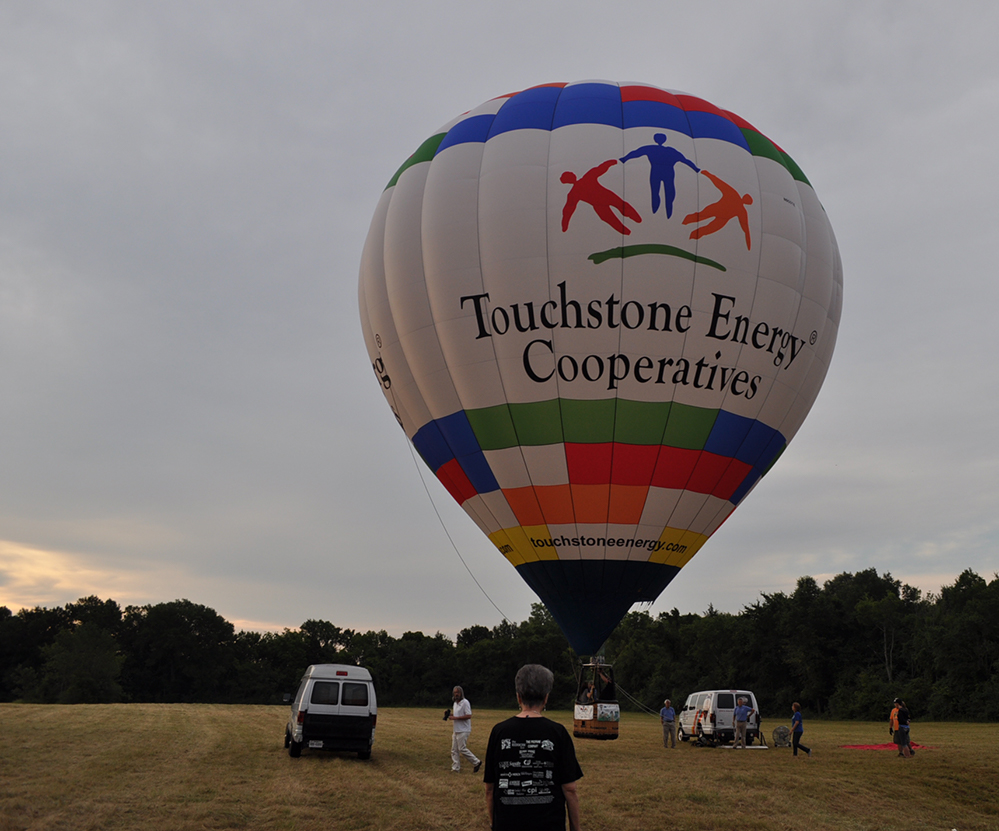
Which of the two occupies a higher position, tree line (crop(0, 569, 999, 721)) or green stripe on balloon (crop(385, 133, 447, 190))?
green stripe on balloon (crop(385, 133, 447, 190))

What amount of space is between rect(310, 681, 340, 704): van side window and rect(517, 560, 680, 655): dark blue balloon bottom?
4.64 m

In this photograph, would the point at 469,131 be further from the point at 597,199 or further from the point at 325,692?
the point at 325,692

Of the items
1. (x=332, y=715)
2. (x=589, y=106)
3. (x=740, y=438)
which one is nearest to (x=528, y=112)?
(x=589, y=106)

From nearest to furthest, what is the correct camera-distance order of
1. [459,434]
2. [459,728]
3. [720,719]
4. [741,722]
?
[459,728]
[459,434]
[741,722]
[720,719]

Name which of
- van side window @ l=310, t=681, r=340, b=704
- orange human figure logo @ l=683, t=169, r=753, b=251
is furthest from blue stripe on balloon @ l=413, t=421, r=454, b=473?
orange human figure logo @ l=683, t=169, r=753, b=251

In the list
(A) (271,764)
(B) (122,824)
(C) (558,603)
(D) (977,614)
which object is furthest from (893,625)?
(B) (122,824)

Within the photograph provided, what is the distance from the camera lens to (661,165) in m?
16.4

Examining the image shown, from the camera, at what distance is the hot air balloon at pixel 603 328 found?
1595cm

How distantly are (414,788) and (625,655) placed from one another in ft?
206

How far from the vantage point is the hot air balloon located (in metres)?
15.9

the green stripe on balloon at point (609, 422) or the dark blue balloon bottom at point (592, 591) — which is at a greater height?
the green stripe on balloon at point (609, 422)

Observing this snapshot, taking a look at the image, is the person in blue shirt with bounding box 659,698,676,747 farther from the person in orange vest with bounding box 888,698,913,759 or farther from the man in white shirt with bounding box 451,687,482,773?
the man in white shirt with bounding box 451,687,482,773

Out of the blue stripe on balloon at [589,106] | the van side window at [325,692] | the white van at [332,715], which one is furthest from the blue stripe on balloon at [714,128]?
the van side window at [325,692]

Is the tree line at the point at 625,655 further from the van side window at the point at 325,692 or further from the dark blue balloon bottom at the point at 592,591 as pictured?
the van side window at the point at 325,692
